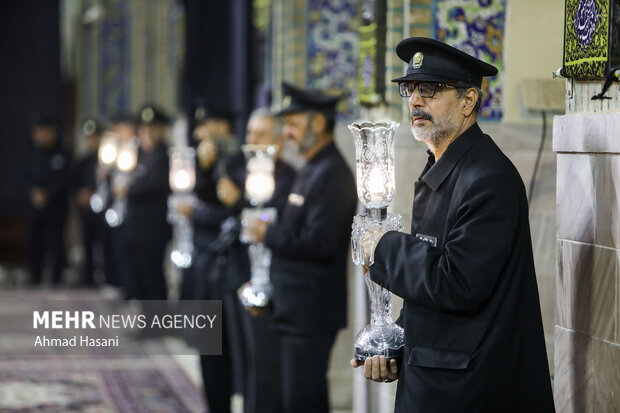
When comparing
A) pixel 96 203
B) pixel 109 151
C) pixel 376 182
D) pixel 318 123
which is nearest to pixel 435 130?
pixel 376 182

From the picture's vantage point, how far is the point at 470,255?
2938 millimetres

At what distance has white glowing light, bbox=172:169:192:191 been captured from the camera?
299 inches

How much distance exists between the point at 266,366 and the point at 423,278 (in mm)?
2770

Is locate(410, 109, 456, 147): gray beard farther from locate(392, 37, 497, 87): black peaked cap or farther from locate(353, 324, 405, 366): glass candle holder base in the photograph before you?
locate(353, 324, 405, 366): glass candle holder base

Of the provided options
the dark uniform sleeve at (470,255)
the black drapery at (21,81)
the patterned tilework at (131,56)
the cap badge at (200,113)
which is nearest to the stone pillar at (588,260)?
the dark uniform sleeve at (470,255)

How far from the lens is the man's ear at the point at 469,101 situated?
3.15 m

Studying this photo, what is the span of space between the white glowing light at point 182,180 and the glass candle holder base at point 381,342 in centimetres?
433

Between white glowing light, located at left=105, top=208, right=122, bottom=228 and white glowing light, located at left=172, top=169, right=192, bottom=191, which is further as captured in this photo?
white glowing light, located at left=105, top=208, right=122, bottom=228

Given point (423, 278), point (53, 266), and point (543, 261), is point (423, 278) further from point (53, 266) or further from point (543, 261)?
point (53, 266)

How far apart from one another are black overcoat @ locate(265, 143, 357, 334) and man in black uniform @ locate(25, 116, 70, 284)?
8322mm

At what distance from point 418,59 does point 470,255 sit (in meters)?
0.59

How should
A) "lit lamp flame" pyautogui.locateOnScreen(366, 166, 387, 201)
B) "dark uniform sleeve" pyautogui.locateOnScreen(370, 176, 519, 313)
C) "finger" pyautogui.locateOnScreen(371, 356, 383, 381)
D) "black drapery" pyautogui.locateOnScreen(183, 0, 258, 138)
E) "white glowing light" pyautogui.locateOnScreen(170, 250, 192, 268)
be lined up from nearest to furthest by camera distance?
"dark uniform sleeve" pyautogui.locateOnScreen(370, 176, 519, 313) → "finger" pyautogui.locateOnScreen(371, 356, 383, 381) → "lit lamp flame" pyautogui.locateOnScreen(366, 166, 387, 201) → "white glowing light" pyautogui.locateOnScreen(170, 250, 192, 268) → "black drapery" pyautogui.locateOnScreen(183, 0, 258, 138)

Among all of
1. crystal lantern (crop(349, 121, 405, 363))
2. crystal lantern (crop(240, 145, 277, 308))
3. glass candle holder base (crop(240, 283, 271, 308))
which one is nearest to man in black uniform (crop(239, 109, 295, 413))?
crystal lantern (crop(240, 145, 277, 308))

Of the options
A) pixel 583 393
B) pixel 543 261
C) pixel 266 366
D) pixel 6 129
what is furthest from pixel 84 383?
pixel 6 129
